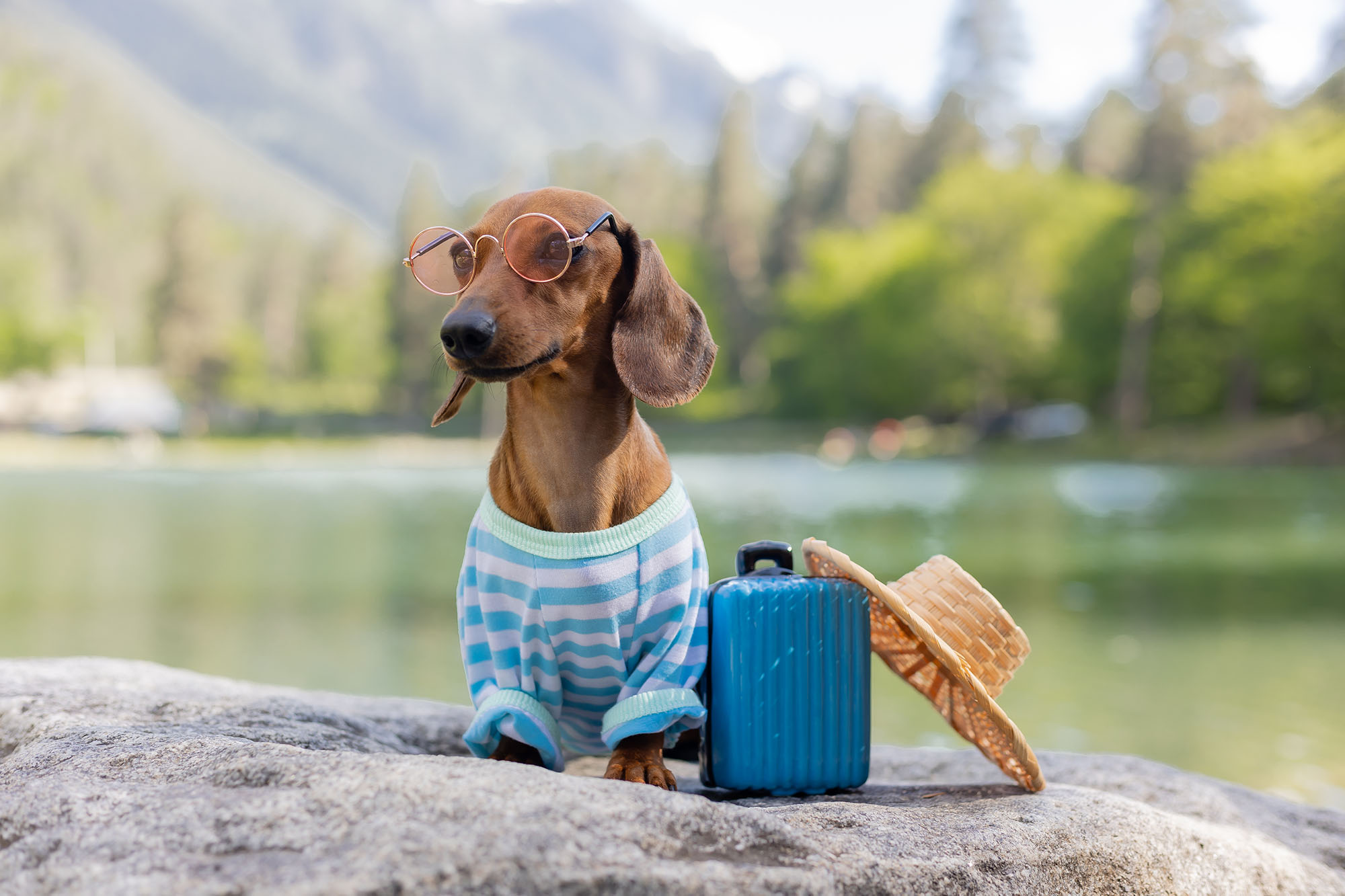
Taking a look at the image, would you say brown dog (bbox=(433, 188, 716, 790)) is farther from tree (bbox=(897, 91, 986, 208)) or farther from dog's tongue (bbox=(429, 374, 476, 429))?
tree (bbox=(897, 91, 986, 208))

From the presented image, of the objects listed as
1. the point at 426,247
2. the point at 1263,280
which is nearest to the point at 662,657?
the point at 426,247

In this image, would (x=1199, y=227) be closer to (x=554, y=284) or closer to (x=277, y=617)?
(x=277, y=617)

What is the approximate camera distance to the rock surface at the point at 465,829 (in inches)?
82.7

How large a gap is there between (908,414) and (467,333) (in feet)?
184

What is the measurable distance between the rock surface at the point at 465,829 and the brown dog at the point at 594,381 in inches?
26.2

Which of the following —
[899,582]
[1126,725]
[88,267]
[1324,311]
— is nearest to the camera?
[899,582]

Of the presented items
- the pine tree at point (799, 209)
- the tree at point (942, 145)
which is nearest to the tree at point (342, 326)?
the pine tree at point (799, 209)

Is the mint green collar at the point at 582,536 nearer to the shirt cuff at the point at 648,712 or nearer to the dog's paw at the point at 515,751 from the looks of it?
the shirt cuff at the point at 648,712

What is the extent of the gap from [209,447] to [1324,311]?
45689 millimetres

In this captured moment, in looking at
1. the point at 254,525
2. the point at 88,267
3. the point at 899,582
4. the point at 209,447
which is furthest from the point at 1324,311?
the point at 88,267

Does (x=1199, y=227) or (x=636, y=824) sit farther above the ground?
(x=1199, y=227)

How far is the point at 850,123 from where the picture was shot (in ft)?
216

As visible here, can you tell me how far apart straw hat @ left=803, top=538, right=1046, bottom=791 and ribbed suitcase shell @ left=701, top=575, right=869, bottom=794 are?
0.41 feet

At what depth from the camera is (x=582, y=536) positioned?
306 cm
